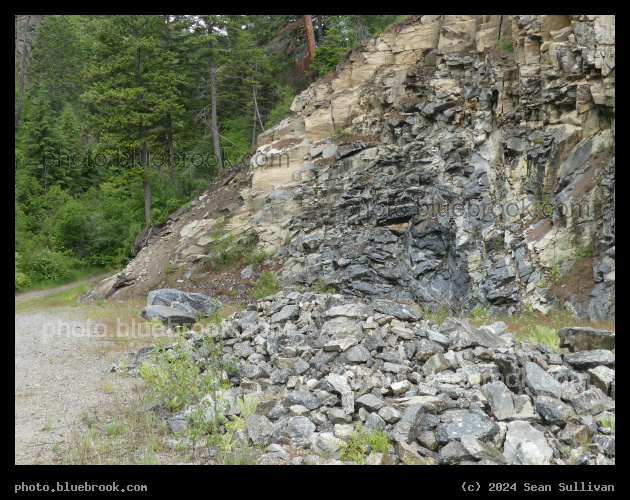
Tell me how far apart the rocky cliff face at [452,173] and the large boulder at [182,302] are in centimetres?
382

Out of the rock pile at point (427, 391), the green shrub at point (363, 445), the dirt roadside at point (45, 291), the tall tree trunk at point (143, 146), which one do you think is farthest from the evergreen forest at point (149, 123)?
the green shrub at point (363, 445)

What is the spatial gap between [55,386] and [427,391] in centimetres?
660

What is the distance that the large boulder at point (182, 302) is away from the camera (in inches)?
495

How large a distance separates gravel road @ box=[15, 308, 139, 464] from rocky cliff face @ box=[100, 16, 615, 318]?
7.80 meters

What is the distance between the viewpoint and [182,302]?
12.8m

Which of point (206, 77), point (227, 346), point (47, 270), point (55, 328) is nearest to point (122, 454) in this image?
point (227, 346)

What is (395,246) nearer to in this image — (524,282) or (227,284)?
(524,282)

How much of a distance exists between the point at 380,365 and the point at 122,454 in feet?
12.3

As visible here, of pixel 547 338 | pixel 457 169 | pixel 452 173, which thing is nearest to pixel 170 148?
pixel 452 173

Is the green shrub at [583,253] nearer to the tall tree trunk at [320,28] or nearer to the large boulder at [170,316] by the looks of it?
the large boulder at [170,316]

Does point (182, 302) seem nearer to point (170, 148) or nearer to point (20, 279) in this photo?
point (20, 279)

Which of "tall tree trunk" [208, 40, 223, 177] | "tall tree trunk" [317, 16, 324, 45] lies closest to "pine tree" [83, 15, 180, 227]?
"tall tree trunk" [208, 40, 223, 177]

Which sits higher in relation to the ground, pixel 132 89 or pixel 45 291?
pixel 132 89

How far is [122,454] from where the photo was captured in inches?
194
